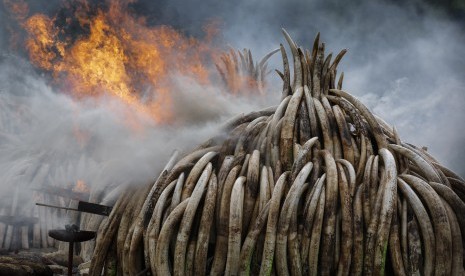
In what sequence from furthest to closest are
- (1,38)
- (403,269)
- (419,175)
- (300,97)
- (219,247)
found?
(1,38) < (300,97) < (419,175) < (219,247) < (403,269)

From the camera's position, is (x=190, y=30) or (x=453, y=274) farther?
(x=190, y=30)

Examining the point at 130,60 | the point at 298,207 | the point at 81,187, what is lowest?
the point at 298,207

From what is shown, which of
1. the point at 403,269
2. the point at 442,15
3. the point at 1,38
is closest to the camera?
the point at 403,269

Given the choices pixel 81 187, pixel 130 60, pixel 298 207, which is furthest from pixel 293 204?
pixel 130 60

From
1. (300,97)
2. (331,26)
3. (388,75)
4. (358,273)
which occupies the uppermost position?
(331,26)

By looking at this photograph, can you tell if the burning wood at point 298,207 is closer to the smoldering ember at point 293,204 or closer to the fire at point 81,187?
the smoldering ember at point 293,204

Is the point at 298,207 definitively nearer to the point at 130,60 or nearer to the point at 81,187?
the point at 81,187

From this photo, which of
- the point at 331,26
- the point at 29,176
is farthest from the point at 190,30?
the point at 29,176

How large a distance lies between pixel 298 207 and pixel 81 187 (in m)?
4.38

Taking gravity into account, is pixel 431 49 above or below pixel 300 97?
above

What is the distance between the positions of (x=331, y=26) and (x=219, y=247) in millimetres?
12803

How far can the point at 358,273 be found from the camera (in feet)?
10.8

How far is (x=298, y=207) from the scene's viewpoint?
11.8 feet

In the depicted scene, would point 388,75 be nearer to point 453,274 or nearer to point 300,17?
point 300,17
